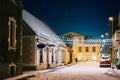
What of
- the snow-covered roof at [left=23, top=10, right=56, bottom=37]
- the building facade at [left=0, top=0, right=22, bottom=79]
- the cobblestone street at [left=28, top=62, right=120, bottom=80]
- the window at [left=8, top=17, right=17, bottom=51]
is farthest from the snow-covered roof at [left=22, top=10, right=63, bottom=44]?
the window at [left=8, top=17, right=17, bottom=51]

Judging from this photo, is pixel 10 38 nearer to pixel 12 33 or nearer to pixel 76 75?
pixel 12 33

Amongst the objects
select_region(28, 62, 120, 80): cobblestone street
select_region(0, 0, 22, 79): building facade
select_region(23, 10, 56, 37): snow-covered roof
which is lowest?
select_region(28, 62, 120, 80): cobblestone street

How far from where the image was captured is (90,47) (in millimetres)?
120312

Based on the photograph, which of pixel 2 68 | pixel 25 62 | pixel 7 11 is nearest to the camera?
pixel 2 68

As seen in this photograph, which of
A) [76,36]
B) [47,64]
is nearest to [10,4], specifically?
[47,64]

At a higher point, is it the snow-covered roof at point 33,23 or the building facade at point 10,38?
the snow-covered roof at point 33,23

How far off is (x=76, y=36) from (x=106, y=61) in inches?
2439

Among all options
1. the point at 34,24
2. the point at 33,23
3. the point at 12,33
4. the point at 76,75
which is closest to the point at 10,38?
the point at 12,33

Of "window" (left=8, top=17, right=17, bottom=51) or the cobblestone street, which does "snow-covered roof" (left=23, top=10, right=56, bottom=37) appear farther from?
"window" (left=8, top=17, right=17, bottom=51)

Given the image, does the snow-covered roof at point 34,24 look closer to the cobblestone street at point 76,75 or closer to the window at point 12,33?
the cobblestone street at point 76,75

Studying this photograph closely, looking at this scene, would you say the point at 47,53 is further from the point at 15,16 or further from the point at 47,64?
the point at 15,16

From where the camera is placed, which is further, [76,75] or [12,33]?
[76,75]

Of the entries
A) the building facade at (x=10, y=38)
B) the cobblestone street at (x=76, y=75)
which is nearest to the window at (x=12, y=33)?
the building facade at (x=10, y=38)

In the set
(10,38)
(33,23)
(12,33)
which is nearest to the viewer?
(10,38)
